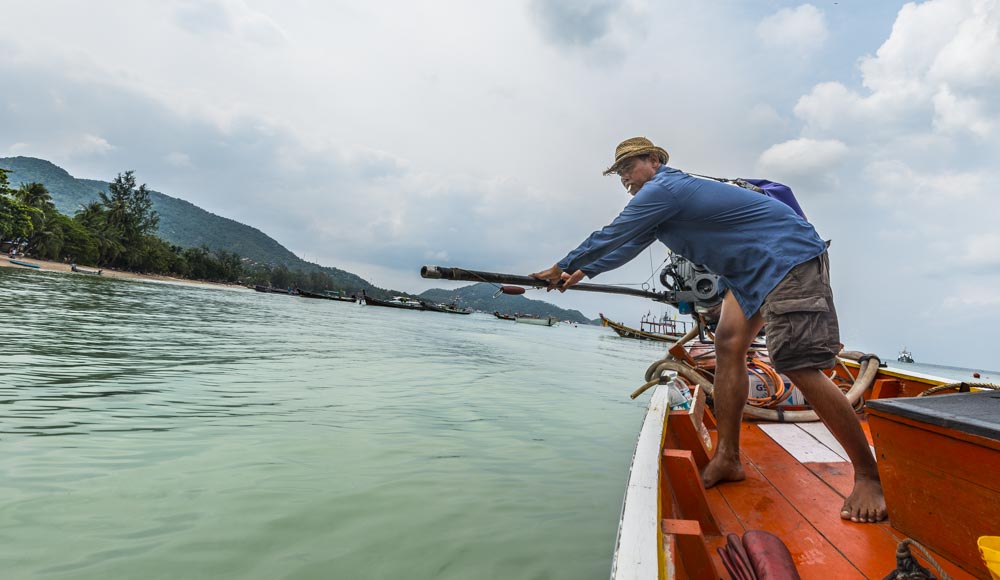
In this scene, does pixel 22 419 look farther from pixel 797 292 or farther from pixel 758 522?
pixel 797 292

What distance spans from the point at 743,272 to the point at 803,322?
378 millimetres

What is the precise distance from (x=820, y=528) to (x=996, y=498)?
0.69m

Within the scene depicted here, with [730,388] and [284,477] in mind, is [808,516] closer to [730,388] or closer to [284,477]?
[730,388]

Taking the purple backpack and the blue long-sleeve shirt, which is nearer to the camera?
Answer: the blue long-sleeve shirt

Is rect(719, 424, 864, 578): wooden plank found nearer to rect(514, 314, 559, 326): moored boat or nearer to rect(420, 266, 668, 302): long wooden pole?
rect(420, 266, 668, 302): long wooden pole

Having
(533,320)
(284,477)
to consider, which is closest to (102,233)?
(284,477)

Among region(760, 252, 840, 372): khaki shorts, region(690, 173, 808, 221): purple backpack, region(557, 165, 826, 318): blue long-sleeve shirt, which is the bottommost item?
region(760, 252, 840, 372): khaki shorts

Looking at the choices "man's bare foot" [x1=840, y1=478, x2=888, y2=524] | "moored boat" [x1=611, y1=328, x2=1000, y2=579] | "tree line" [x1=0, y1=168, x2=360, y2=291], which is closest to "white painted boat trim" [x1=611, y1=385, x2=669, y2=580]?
"moored boat" [x1=611, y1=328, x2=1000, y2=579]

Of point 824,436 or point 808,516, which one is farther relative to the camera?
point 824,436

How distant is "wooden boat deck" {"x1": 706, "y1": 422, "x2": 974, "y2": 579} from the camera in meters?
1.55

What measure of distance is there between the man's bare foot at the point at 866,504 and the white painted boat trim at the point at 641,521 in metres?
0.85

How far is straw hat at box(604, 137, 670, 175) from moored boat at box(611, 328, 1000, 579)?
1.58 metres

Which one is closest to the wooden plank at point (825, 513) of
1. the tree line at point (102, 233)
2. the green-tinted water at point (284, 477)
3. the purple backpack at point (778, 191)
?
the green-tinted water at point (284, 477)

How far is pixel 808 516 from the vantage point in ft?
6.37
